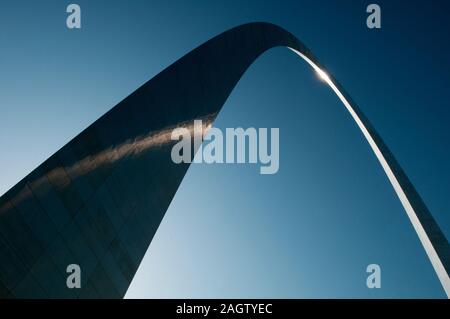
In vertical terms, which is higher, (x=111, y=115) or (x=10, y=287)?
(x=111, y=115)

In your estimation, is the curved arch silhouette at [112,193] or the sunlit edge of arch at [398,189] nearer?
the curved arch silhouette at [112,193]

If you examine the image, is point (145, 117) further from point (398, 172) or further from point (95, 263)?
point (398, 172)

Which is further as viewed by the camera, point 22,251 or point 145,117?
point 145,117

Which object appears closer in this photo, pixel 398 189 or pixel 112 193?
pixel 112 193

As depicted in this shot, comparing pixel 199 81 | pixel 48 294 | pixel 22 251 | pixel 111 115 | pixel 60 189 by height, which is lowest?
pixel 48 294

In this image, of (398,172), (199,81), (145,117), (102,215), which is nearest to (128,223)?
(102,215)

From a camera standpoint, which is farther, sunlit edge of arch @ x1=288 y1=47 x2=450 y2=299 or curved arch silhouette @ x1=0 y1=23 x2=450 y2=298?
sunlit edge of arch @ x1=288 y1=47 x2=450 y2=299
